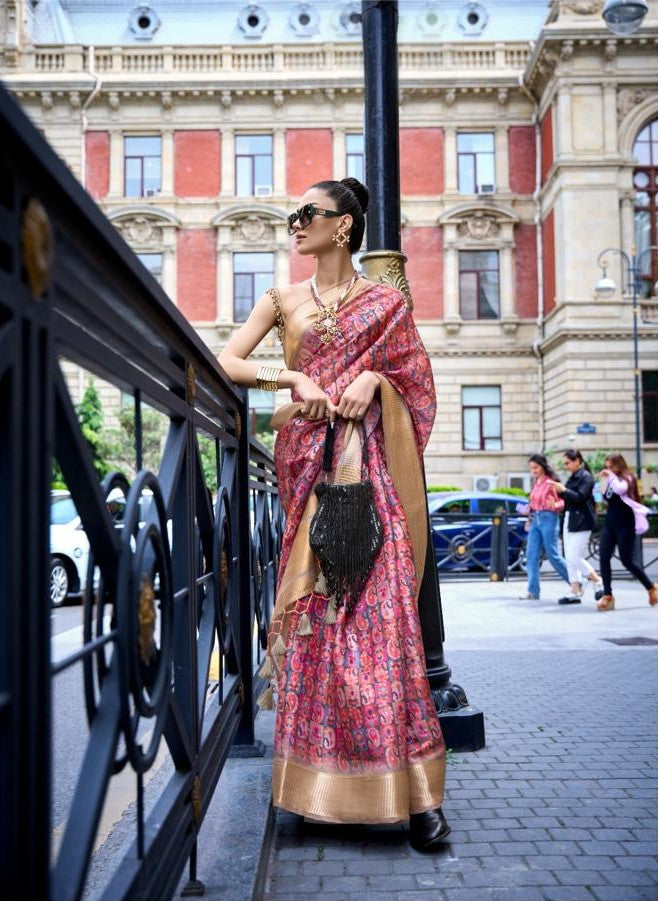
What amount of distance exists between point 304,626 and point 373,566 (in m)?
0.28

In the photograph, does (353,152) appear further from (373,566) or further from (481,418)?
(373,566)

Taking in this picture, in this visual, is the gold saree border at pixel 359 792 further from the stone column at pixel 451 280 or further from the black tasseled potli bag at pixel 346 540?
the stone column at pixel 451 280

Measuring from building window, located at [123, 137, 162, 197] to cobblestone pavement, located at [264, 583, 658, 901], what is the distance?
31.0 metres

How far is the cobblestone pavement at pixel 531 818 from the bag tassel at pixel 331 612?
2.25 ft

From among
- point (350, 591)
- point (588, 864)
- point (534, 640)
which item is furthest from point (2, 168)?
point (534, 640)

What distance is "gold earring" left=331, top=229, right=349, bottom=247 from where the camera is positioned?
3.42 m

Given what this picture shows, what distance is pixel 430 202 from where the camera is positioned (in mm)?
34281

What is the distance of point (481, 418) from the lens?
33.7m

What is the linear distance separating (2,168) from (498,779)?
3.32 meters

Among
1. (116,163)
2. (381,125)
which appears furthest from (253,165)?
(381,125)

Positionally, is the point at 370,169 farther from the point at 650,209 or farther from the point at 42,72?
the point at 42,72

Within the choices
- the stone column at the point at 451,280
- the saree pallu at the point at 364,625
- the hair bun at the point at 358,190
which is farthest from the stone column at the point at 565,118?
the saree pallu at the point at 364,625

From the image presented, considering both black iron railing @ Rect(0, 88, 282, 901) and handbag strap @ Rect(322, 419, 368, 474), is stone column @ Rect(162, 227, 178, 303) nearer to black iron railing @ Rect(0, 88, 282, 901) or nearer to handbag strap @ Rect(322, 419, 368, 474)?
handbag strap @ Rect(322, 419, 368, 474)

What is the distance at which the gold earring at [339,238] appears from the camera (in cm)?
342
